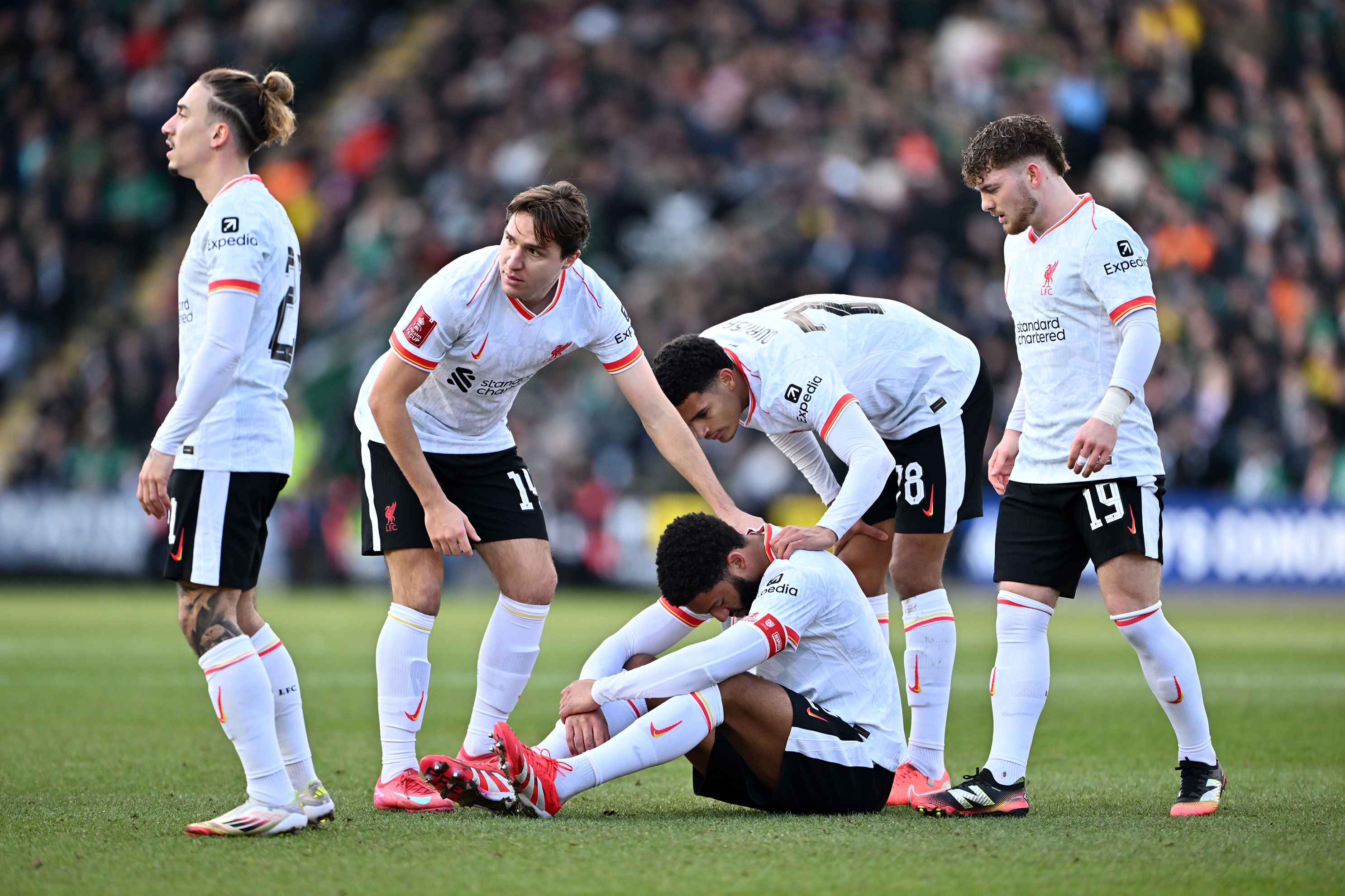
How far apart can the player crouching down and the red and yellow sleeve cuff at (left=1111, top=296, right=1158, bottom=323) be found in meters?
1.25

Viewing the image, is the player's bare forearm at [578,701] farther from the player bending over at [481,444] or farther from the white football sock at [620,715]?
the player bending over at [481,444]

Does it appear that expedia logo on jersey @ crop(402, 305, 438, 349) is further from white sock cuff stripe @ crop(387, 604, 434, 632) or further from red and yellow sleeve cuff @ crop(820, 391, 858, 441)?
red and yellow sleeve cuff @ crop(820, 391, 858, 441)

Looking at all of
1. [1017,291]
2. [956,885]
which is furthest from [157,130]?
[956,885]

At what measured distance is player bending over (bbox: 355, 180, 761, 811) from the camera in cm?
485

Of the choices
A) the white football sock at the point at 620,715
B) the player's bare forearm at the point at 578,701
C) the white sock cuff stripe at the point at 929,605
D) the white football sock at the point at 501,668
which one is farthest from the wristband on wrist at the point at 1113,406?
the white football sock at the point at 501,668

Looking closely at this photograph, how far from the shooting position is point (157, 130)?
21781 mm

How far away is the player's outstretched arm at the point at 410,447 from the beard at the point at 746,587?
0.91 metres

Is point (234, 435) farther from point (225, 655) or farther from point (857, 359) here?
point (857, 359)

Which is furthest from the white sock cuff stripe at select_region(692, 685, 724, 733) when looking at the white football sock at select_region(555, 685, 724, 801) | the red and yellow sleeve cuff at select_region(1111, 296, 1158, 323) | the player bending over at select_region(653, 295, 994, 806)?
the red and yellow sleeve cuff at select_region(1111, 296, 1158, 323)

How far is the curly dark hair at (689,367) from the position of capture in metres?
4.98

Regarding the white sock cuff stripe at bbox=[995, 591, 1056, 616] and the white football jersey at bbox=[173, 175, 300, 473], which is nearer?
the white football jersey at bbox=[173, 175, 300, 473]

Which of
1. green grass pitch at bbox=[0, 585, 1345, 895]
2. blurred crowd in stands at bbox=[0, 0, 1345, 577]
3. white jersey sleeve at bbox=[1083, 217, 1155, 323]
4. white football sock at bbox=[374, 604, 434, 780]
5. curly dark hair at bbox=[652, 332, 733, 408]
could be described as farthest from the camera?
blurred crowd in stands at bbox=[0, 0, 1345, 577]

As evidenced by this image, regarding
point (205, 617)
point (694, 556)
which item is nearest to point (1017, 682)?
point (694, 556)

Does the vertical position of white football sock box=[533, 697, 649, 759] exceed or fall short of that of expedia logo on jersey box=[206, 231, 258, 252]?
it falls short
